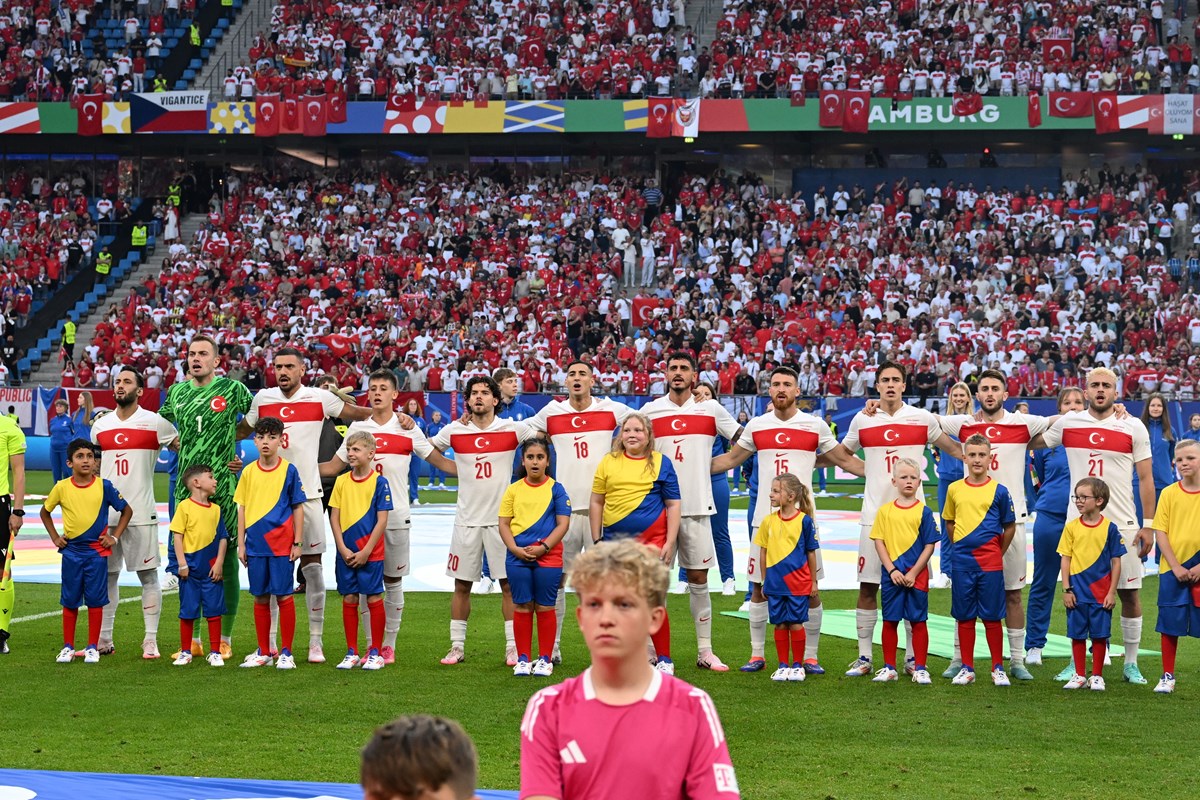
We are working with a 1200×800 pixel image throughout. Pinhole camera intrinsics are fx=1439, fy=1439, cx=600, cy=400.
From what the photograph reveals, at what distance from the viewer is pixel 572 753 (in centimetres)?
357

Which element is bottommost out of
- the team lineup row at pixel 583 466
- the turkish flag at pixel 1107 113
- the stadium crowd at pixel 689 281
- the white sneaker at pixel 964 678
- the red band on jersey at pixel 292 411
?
the white sneaker at pixel 964 678

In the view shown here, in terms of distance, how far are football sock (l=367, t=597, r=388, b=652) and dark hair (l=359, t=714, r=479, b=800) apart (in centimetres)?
797

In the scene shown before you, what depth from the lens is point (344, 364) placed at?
33.5 meters

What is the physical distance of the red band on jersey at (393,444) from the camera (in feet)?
38.0

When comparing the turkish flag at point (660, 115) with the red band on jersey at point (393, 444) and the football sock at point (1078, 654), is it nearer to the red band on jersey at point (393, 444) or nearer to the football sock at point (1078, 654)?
the red band on jersey at point (393, 444)

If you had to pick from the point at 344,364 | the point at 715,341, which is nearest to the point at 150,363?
the point at 344,364

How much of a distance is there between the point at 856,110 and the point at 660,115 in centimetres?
533

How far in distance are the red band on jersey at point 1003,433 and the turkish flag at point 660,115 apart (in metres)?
29.5

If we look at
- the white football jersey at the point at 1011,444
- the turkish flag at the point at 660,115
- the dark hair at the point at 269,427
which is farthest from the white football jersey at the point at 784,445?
the turkish flag at the point at 660,115

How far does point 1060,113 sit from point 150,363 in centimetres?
2437

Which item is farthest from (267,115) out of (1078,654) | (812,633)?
(1078,654)

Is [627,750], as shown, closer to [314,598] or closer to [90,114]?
[314,598]

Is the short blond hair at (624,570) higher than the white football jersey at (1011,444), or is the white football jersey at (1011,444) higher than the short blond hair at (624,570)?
the short blond hair at (624,570)

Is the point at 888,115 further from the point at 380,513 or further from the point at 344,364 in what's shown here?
the point at 380,513
